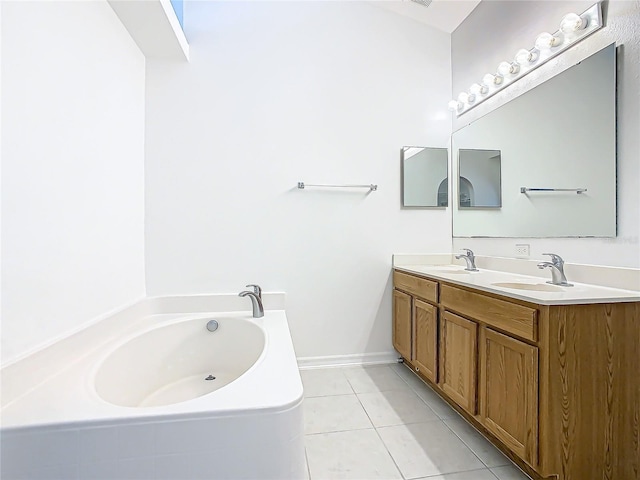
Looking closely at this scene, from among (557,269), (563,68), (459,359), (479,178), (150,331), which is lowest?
(459,359)

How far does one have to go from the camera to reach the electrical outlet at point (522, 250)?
209 centimetres

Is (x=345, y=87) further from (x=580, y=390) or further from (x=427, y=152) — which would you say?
(x=580, y=390)

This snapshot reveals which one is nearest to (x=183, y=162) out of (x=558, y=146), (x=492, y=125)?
(x=492, y=125)

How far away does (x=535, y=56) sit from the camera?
201 centimetres

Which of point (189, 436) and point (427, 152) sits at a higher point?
point (427, 152)

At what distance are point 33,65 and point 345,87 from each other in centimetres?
203

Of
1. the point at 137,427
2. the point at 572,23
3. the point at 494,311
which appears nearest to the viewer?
the point at 137,427

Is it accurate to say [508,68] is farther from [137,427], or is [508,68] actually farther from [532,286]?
[137,427]

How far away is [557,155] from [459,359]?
1273mm

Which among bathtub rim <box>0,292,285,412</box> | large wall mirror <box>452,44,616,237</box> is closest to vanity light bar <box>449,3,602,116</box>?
large wall mirror <box>452,44,616,237</box>

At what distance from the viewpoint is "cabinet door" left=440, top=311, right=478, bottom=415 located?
173 cm

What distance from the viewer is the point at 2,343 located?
3.47 ft

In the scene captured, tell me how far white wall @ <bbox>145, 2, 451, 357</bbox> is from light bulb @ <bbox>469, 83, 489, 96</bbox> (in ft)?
1.07

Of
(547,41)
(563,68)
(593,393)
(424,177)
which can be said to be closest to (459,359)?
(593,393)
